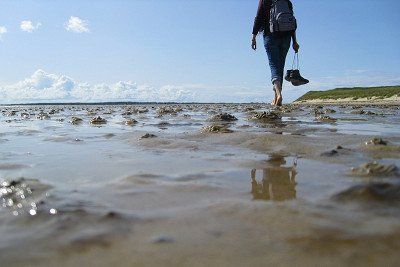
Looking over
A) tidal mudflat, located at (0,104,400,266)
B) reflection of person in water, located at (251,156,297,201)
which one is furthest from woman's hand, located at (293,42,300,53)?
reflection of person in water, located at (251,156,297,201)

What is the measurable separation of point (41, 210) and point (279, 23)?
24.5 ft

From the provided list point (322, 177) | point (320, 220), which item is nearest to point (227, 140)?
point (322, 177)

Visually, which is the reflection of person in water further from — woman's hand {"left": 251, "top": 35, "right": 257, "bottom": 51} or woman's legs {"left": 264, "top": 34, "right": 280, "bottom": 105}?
woman's hand {"left": 251, "top": 35, "right": 257, "bottom": 51}

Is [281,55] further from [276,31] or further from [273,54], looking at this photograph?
[276,31]

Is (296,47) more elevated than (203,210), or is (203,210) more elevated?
(296,47)

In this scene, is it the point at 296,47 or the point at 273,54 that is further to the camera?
the point at 296,47

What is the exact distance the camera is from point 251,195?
1.87m

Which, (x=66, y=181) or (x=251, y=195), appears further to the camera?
(x=66, y=181)

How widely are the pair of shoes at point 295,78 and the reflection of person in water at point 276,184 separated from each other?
20.1 feet

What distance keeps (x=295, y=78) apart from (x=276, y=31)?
1.09 meters

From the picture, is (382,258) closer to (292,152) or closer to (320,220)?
(320,220)

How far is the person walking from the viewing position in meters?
8.24

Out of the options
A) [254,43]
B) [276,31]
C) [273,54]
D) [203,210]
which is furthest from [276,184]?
[254,43]

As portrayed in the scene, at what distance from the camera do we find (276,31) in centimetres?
827
